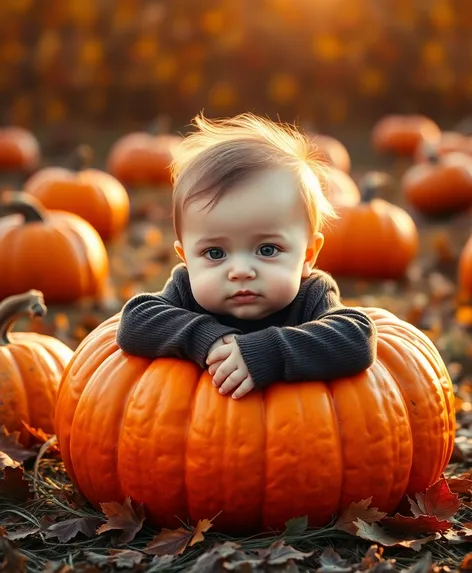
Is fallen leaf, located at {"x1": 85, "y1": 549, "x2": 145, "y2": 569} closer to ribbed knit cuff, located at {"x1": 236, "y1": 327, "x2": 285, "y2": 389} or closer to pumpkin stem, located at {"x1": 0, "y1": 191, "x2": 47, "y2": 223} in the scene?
ribbed knit cuff, located at {"x1": 236, "y1": 327, "x2": 285, "y2": 389}

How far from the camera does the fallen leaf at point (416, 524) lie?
3084mm

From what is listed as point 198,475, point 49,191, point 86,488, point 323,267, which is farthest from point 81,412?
point 49,191

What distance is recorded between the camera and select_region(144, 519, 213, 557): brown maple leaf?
2.97 m

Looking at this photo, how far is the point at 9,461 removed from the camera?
353 centimetres

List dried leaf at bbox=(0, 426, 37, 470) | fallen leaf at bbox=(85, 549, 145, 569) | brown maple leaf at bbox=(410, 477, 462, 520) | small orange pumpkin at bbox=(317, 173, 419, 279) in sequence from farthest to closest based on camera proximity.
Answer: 1. small orange pumpkin at bbox=(317, 173, 419, 279)
2. dried leaf at bbox=(0, 426, 37, 470)
3. brown maple leaf at bbox=(410, 477, 462, 520)
4. fallen leaf at bbox=(85, 549, 145, 569)

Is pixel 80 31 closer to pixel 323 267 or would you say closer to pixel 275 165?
pixel 323 267

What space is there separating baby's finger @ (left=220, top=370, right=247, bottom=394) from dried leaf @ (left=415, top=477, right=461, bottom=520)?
30.6 inches


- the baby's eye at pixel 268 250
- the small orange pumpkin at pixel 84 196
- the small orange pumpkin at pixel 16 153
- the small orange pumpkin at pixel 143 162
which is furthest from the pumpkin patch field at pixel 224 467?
the small orange pumpkin at pixel 16 153

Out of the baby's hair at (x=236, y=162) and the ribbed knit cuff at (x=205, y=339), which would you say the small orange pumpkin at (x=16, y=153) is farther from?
the ribbed knit cuff at (x=205, y=339)

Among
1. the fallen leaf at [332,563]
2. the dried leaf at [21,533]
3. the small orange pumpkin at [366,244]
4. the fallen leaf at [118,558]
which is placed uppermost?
the small orange pumpkin at [366,244]

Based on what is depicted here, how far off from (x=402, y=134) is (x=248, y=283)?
11.3m

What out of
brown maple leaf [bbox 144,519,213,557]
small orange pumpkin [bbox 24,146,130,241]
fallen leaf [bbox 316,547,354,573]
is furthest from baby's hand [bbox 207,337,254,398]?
small orange pumpkin [bbox 24,146,130,241]

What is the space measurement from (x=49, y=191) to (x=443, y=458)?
573cm

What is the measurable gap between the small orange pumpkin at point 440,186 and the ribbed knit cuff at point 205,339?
22.8 ft
